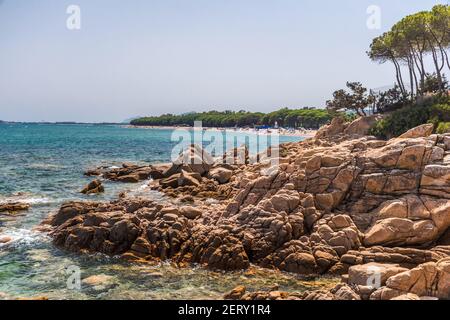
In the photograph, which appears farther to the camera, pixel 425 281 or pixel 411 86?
pixel 411 86

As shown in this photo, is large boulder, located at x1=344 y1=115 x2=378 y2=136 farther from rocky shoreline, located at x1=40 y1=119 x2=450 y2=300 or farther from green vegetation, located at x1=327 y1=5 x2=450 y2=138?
rocky shoreline, located at x1=40 y1=119 x2=450 y2=300

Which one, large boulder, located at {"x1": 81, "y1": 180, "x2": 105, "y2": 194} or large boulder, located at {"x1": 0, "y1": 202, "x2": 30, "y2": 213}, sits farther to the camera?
large boulder, located at {"x1": 81, "y1": 180, "x2": 105, "y2": 194}

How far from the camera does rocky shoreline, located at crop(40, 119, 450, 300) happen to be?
20.0m

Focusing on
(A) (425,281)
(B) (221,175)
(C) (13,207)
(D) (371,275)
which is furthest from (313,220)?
(C) (13,207)

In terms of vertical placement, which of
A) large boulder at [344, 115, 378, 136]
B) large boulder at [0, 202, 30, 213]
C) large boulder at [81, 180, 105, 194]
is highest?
large boulder at [344, 115, 378, 136]

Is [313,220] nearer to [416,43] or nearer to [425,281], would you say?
[425,281]

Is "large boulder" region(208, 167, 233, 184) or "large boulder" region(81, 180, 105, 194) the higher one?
"large boulder" region(208, 167, 233, 184)

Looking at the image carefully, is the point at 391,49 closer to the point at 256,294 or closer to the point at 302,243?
the point at 302,243

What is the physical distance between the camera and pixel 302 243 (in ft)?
67.8

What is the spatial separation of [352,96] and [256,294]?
39077 millimetres

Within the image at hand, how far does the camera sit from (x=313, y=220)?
72.7 feet

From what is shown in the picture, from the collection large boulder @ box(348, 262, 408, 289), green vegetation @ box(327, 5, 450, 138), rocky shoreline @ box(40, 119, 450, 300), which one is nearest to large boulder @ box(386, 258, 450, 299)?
large boulder @ box(348, 262, 408, 289)

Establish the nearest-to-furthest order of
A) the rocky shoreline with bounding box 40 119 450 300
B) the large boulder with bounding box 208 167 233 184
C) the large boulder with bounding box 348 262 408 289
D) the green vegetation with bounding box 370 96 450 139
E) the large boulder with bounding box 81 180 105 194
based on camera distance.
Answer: the large boulder with bounding box 348 262 408 289 < the rocky shoreline with bounding box 40 119 450 300 < the green vegetation with bounding box 370 96 450 139 < the large boulder with bounding box 81 180 105 194 < the large boulder with bounding box 208 167 233 184

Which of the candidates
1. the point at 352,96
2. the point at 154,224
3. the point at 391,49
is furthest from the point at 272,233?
the point at 391,49
